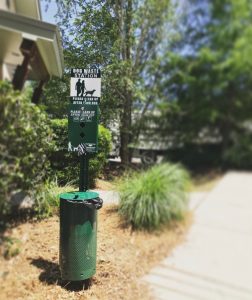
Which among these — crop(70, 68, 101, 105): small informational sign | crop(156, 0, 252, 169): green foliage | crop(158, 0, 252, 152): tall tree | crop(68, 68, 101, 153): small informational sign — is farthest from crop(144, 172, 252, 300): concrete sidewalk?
crop(70, 68, 101, 105): small informational sign

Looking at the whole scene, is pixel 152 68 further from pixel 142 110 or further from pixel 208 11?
pixel 208 11

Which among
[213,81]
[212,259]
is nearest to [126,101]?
[212,259]

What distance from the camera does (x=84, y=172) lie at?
11.5ft

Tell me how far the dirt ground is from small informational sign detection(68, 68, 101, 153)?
0.78 meters

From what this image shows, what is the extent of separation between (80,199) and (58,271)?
786 millimetres

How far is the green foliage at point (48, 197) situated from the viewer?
3242 millimetres

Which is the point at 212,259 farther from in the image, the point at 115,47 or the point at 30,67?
the point at 30,67

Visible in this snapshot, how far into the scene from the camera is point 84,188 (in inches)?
138

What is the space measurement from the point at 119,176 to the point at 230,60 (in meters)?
5.12

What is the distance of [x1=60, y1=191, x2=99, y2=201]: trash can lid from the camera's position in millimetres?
3342

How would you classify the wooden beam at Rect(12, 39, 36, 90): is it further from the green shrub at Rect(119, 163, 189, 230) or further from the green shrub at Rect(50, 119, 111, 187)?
the green shrub at Rect(119, 163, 189, 230)

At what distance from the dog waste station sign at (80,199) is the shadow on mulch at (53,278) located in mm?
136

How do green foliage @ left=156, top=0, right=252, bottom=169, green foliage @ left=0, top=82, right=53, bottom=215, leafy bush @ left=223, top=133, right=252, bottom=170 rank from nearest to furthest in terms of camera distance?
green foliage @ left=0, top=82, right=53, bottom=215 < green foliage @ left=156, top=0, right=252, bottom=169 < leafy bush @ left=223, top=133, right=252, bottom=170

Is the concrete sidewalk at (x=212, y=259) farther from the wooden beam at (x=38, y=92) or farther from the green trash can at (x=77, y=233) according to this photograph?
the wooden beam at (x=38, y=92)
